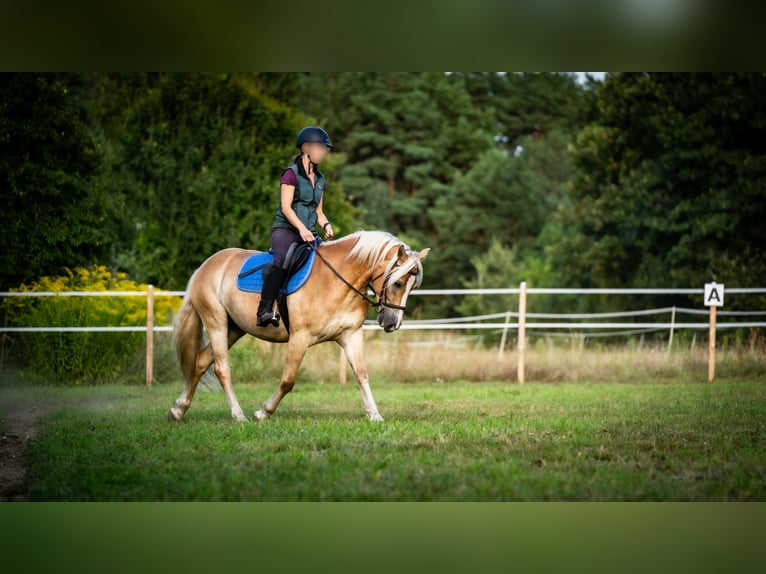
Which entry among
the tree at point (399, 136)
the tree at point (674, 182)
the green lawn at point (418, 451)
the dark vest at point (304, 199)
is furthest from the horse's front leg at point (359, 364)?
the tree at point (399, 136)

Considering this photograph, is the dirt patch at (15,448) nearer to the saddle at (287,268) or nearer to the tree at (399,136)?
the saddle at (287,268)

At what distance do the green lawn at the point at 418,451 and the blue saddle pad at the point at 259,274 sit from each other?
1.31 meters

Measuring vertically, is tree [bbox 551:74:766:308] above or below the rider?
above

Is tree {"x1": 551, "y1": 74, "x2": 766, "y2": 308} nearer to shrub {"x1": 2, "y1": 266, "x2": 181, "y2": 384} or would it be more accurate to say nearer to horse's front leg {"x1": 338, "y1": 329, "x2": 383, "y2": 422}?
shrub {"x1": 2, "y1": 266, "x2": 181, "y2": 384}

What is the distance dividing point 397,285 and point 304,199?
1.27 metres

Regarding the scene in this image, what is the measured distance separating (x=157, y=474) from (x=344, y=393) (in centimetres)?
594

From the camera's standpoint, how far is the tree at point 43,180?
14523mm

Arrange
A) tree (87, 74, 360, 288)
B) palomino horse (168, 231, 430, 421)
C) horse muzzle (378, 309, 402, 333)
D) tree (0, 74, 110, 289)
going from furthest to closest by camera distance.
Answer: tree (87, 74, 360, 288) < tree (0, 74, 110, 289) < palomino horse (168, 231, 430, 421) < horse muzzle (378, 309, 402, 333)

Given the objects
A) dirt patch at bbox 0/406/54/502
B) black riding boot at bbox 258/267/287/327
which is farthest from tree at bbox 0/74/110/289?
black riding boot at bbox 258/267/287/327

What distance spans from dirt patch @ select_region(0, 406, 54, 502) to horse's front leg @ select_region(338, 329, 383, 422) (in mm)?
2996

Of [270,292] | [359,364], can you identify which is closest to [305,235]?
[270,292]

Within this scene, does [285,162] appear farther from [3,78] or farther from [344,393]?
[344,393]

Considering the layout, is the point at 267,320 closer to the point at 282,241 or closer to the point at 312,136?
the point at 282,241

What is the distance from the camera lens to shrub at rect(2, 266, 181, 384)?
13539 millimetres
